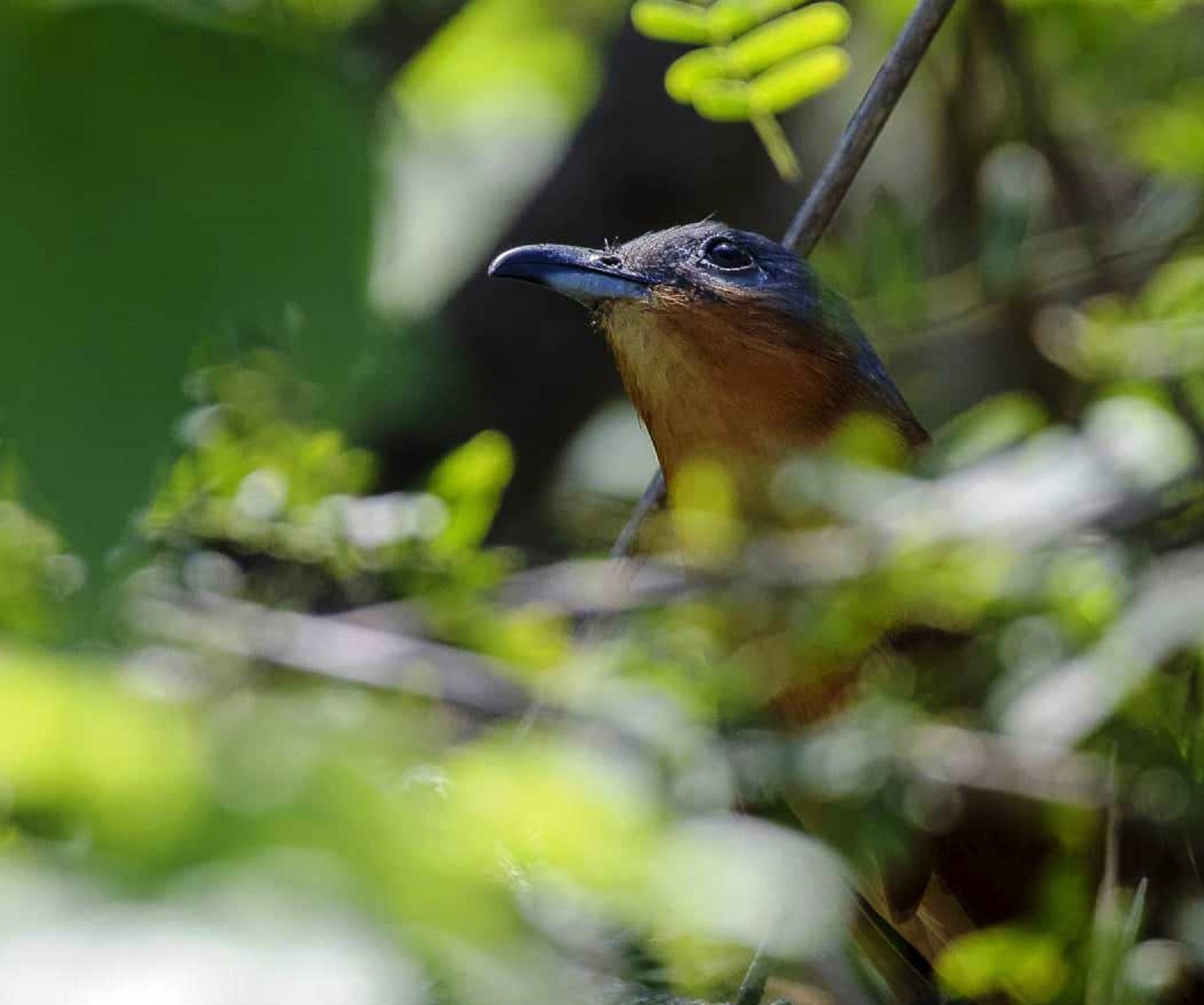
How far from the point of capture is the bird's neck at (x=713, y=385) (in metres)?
3.56

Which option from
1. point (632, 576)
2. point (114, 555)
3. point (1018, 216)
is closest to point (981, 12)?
point (1018, 216)

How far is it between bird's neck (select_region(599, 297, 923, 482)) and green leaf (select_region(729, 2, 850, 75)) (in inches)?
27.6

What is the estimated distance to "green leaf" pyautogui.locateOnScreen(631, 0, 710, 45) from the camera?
292 centimetres

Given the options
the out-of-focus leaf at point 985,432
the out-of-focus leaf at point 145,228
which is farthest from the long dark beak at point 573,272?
the out-of-focus leaf at point 145,228

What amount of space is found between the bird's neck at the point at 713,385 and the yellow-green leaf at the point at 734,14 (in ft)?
2.41

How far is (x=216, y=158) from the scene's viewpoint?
928 mm

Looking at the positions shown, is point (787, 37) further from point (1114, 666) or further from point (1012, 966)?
point (1012, 966)

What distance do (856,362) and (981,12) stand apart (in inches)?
68.1

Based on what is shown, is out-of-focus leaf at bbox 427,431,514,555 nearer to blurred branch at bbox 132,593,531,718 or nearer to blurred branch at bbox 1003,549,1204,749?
blurred branch at bbox 132,593,531,718

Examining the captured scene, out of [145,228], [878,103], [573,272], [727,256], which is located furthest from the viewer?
[727,256]

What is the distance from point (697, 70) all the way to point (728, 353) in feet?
2.49

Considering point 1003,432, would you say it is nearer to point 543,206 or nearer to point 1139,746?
point 1139,746

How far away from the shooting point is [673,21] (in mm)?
2934

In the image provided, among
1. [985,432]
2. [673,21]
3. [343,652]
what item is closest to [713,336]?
[985,432]
